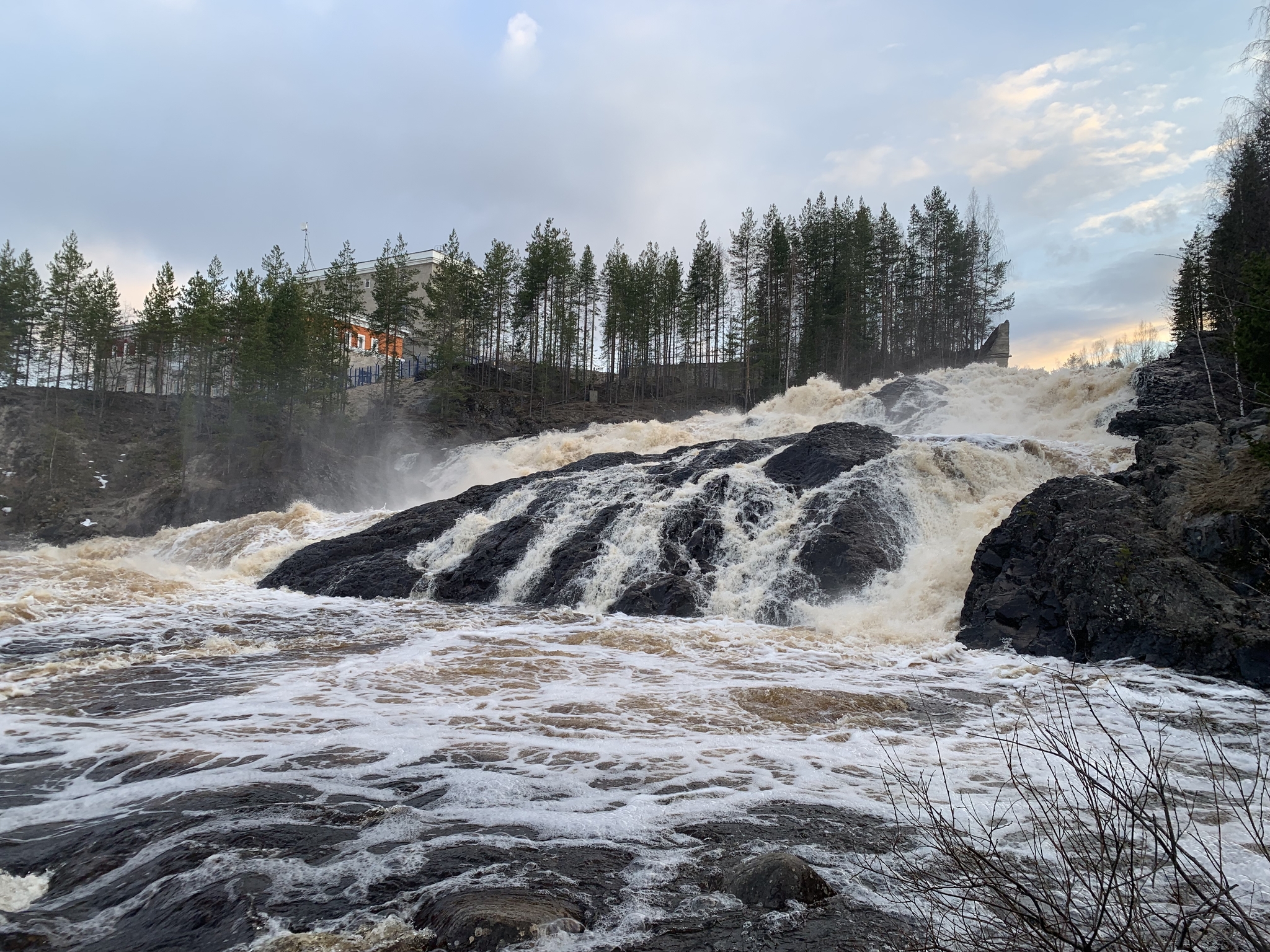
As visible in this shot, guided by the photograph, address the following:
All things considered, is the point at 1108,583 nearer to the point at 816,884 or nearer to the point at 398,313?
the point at 816,884

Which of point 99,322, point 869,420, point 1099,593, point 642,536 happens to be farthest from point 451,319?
point 1099,593

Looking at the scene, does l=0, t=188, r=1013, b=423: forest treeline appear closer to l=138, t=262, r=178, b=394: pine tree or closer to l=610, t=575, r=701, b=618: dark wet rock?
l=138, t=262, r=178, b=394: pine tree

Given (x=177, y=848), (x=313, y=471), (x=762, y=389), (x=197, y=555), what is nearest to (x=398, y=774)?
(x=177, y=848)

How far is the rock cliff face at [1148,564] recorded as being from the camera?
8938mm

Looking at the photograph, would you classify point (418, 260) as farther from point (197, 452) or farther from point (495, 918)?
point (495, 918)

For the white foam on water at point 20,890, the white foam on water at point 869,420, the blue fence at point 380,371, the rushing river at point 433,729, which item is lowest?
the white foam on water at point 20,890

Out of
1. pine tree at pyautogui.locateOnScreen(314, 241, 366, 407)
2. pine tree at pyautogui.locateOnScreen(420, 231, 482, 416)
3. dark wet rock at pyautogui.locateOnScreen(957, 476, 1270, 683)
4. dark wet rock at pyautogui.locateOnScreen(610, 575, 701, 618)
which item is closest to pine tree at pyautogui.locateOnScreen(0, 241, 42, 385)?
pine tree at pyautogui.locateOnScreen(314, 241, 366, 407)

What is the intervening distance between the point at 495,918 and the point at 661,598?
10946 millimetres

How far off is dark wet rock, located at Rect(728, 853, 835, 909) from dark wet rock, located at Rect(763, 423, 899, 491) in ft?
43.2

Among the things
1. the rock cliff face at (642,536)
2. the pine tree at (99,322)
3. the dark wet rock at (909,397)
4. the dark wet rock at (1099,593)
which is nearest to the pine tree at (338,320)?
the pine tree at (99,322)

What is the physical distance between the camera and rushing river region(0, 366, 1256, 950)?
4.05 meters

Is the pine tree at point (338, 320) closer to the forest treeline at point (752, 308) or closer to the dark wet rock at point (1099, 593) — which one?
the forest treeline at point (752, 308)

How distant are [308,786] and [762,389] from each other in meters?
42.5

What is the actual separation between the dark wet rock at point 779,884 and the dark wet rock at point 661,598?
9775 millimetres
